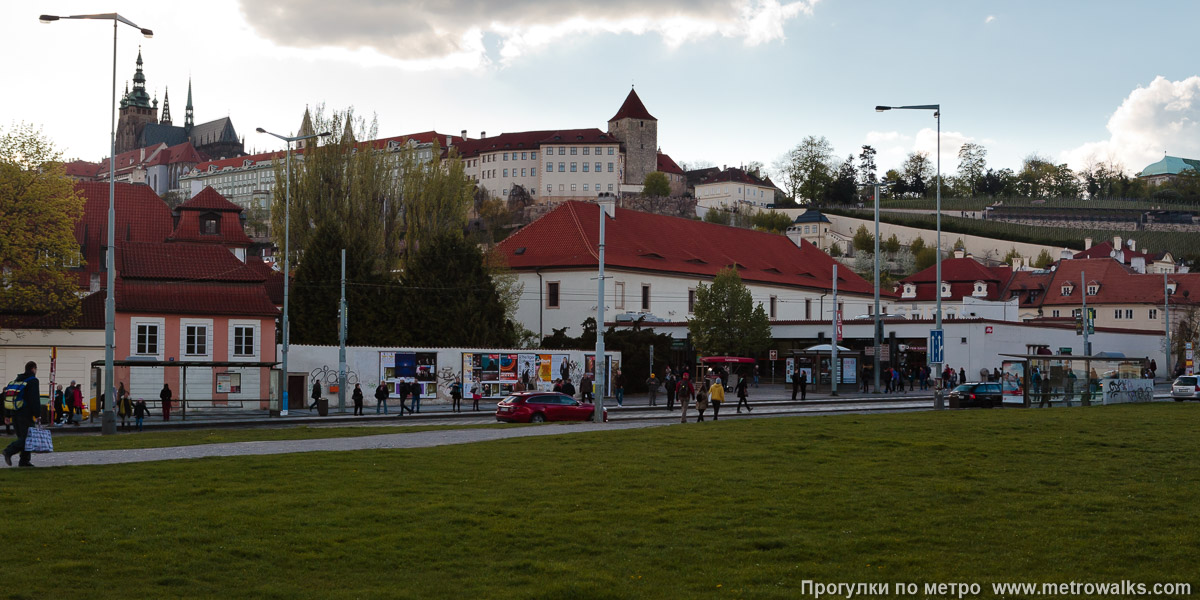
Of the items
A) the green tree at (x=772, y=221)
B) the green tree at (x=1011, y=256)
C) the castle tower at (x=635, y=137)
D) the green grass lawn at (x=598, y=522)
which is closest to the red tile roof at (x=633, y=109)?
the castle tower at (x=635, y=137)

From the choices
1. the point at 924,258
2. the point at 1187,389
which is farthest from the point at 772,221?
the point at 1187,389

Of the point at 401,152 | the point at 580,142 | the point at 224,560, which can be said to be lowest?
the point at 224,560

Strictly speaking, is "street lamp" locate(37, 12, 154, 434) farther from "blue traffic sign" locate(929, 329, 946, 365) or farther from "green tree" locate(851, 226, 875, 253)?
"green tree" locate(851, 226, 875, 253)

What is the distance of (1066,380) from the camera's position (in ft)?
135

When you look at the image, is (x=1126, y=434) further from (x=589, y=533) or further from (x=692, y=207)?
(x=692, y=207)

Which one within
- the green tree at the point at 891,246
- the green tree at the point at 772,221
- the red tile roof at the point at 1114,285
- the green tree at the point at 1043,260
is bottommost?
the red tile roof at the point at 1114,285

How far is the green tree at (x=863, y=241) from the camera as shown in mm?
155625

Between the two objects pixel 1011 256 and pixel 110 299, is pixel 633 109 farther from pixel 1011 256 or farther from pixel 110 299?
pixel 110 299

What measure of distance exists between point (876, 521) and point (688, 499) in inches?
108

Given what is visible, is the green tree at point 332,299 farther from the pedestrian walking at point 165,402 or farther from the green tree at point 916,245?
the green tree at point 916,245

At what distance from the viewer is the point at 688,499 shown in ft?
53.5

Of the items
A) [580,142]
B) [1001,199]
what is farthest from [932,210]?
[580,142]

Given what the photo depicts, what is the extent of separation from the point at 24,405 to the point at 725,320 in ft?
181

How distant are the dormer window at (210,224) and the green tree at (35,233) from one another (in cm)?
Result: 2255
